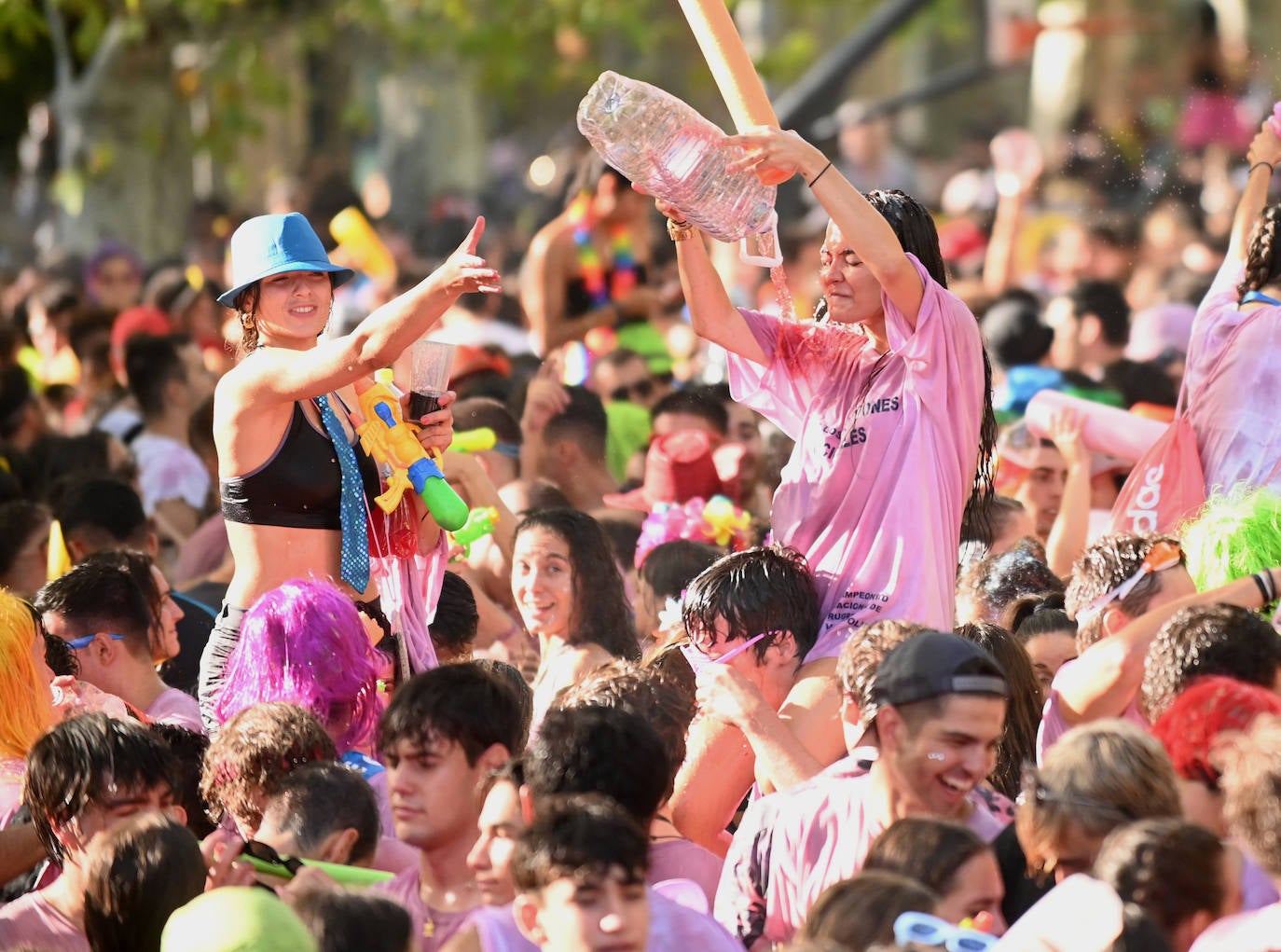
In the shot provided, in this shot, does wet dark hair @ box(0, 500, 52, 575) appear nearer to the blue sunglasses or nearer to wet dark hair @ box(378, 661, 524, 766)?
the blue sunglasses

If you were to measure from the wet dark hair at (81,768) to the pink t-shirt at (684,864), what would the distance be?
106 centimetres

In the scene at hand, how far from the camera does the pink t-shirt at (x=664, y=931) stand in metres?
3.69

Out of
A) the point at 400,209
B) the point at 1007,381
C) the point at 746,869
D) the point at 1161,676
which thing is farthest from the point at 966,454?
the point at 400,209

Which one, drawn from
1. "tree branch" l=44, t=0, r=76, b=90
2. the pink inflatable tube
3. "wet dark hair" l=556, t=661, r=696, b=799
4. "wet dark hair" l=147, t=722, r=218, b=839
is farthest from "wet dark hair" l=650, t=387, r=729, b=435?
"tree branch" l=44, t=0, r=76, b=90

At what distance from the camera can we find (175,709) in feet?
19.2

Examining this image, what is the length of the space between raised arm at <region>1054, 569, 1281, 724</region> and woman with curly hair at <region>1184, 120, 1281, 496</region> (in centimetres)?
134

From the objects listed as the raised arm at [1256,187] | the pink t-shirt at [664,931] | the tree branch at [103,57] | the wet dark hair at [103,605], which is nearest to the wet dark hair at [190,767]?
the wet dark hair at [103,605]

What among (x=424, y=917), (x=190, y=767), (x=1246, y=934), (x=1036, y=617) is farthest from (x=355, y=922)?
(x=1036, y=617)

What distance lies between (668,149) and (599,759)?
1.80m

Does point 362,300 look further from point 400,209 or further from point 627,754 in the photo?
point 400,209

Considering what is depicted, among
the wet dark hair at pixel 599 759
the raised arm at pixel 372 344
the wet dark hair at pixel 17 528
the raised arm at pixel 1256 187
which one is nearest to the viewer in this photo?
the wet dark hair at pixel 599 759

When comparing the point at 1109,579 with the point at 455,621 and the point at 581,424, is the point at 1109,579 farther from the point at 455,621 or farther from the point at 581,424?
the point at 581,424

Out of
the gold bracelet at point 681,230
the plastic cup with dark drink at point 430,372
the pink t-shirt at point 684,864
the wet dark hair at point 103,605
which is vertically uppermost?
the gold bracelet at point 681,230

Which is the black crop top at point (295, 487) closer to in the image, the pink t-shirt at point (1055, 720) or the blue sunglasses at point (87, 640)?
the blue sunglasses at point (87, 640)
